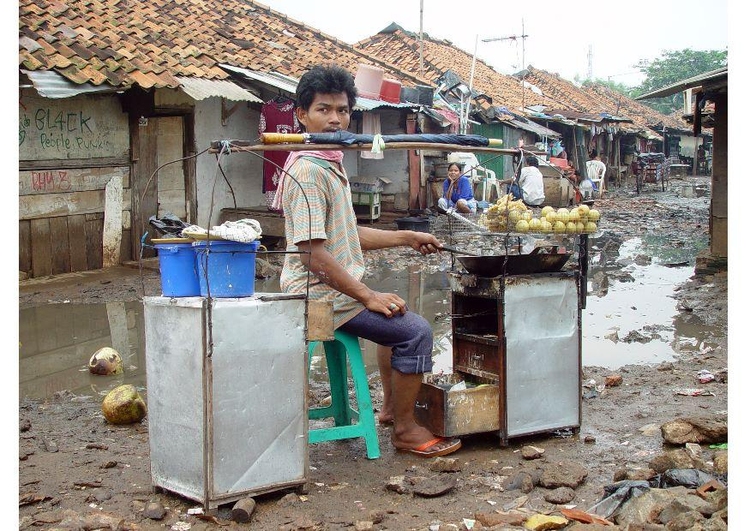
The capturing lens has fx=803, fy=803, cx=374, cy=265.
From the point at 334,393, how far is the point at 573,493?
147 cm

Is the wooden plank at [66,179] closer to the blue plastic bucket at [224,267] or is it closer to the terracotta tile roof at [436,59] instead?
the blue plastic bucket at [224,267]

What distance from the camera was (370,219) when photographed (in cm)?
1620

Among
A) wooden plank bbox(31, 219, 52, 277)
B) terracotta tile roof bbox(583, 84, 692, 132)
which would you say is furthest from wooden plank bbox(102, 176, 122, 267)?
terracotta tile roof bbox(583, 84, 692, 132)

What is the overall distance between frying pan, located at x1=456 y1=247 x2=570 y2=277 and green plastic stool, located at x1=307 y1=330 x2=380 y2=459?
84cm

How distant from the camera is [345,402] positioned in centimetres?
451

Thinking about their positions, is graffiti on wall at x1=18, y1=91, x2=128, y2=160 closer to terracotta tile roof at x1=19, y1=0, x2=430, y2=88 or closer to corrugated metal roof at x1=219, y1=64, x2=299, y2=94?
terracotta tile roof at x1=19, y1=0, x2=430, y2=88

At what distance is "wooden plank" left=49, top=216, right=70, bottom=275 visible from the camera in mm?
10852

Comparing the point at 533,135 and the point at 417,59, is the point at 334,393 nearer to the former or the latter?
the point at 417,59

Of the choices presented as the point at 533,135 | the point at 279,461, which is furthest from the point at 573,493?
the point at 533,135

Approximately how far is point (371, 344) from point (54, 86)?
5.32m

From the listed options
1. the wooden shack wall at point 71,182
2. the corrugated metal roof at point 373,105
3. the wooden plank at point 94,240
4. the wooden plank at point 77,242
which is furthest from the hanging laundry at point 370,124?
the wooden plank at point 77,242

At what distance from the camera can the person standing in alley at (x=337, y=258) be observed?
385 centimetres

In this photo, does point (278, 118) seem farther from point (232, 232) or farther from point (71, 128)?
point (232, 232)

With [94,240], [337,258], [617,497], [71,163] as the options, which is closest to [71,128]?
[71,163]
